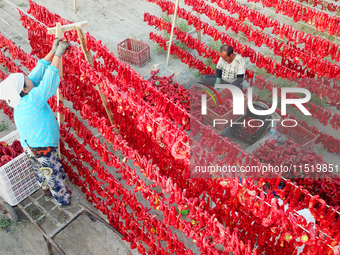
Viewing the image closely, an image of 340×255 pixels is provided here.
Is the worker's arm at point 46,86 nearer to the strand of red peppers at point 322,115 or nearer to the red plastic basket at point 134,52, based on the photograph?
the red plastic basket at point 134,52

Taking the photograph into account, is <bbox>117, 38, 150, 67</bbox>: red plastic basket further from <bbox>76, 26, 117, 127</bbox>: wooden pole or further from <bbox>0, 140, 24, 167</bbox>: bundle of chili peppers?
<bbox>0, 140, 24, 167</bbox>: bundle of chili peppers

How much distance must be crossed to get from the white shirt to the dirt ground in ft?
3.62

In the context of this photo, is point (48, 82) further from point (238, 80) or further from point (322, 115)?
point (322, 115)

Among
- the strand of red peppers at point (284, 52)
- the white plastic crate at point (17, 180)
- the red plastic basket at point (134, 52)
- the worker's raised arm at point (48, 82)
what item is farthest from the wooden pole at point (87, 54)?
the strand of red peppers at point (284, 52)

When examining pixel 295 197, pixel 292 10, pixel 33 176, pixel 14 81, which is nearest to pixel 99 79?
pixel 14 81

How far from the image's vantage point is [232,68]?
4.68 meters

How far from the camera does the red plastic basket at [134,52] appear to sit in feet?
22.6

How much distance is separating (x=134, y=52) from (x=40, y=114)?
12.8 feet

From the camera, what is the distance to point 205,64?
22.0 feet

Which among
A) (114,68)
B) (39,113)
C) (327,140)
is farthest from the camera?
(327,140)

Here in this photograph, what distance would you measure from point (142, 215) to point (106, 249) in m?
0.88

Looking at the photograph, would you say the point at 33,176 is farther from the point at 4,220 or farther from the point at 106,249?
the point at 106,249

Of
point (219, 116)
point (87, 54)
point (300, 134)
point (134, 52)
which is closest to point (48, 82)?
point (87, 54)

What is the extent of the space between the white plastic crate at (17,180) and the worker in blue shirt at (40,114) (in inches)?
6.1
